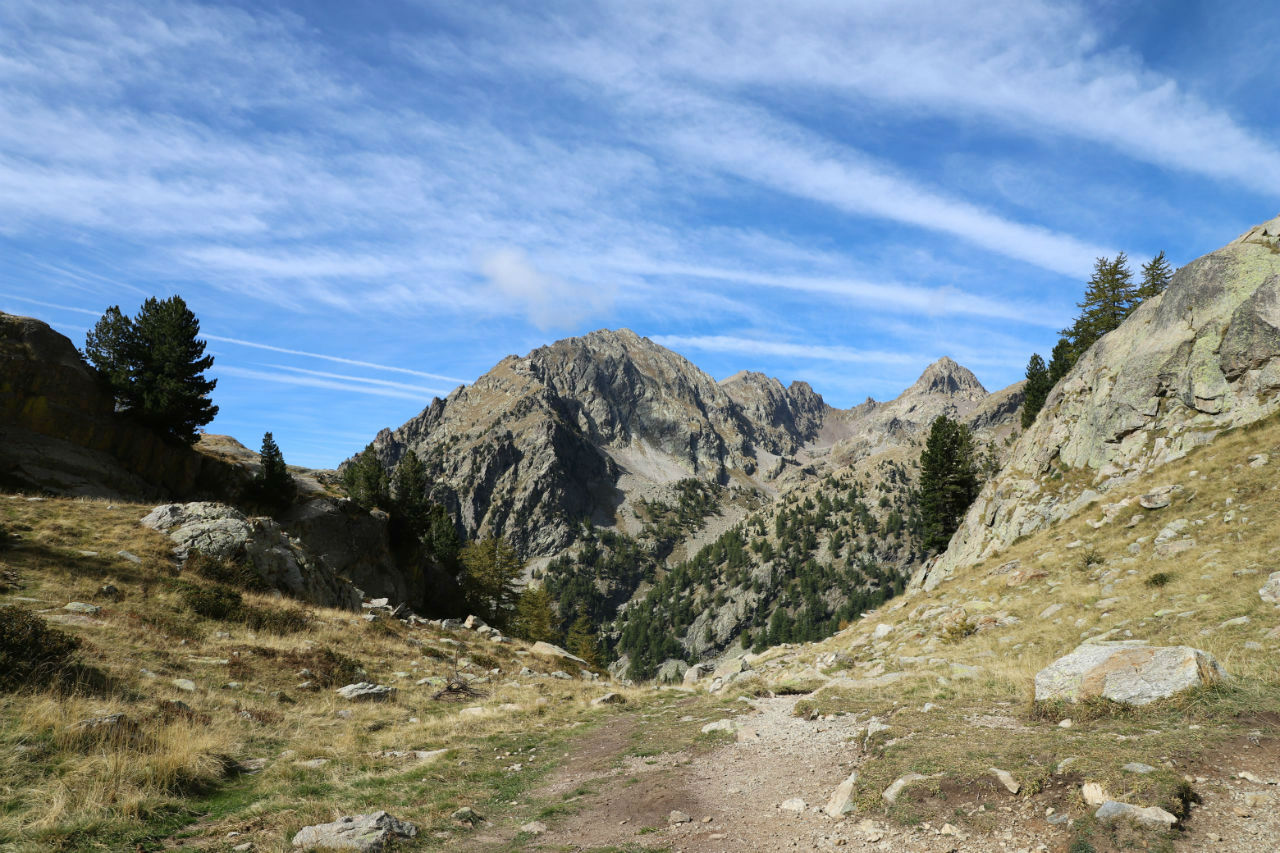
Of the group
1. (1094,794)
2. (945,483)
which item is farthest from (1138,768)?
(945,483)

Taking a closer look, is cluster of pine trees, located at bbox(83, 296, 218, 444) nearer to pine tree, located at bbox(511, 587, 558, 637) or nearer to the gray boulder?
pine tree, located at bbox(511, 587, 558, 637)

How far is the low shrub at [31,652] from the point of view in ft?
36.0

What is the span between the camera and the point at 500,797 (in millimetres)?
10891

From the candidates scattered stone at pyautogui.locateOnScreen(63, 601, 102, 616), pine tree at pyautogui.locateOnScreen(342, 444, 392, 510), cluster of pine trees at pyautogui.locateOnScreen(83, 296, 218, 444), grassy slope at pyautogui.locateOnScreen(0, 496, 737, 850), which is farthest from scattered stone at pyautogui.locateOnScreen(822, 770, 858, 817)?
pine tree at pyautogui.locateOnScreen(342, 444, 392, 510)

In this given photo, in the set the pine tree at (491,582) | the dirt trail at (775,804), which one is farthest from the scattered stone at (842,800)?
the pine tree at (491,582)

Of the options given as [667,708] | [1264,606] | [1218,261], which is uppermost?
[1218,261]

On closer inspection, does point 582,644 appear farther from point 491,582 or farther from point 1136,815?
point 1136,815

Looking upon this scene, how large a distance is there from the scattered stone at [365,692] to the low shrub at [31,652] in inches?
259

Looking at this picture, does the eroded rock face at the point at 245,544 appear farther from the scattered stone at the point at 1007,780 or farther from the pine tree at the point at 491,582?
the pine tree at the point at 491,582

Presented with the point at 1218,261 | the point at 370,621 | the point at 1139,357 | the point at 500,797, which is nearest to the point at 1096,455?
the point at 1139,357

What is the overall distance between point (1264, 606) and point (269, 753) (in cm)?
2249

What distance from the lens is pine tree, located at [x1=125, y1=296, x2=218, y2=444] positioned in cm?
4469

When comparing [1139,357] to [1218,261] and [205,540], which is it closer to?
[1218,261]

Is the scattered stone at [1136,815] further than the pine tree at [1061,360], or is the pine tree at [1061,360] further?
the pine tree at [1061,360]
